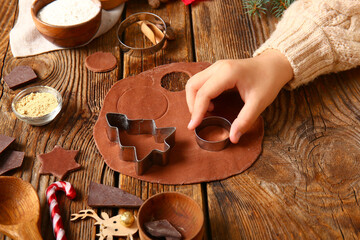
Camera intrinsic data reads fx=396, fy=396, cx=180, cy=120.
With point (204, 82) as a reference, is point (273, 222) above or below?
below

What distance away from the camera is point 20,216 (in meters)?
0.88

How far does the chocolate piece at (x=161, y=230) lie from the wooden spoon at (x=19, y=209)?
0.77 feet

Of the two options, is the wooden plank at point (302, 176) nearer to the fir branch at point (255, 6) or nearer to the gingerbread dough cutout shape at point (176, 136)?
the gingerbread dough cutout shape at point (176, 136)

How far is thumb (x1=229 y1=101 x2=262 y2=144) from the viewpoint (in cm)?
100

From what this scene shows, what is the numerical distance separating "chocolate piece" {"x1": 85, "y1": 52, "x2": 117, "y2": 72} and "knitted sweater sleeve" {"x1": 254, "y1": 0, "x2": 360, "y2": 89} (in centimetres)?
45

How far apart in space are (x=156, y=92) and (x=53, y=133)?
311 millimetres

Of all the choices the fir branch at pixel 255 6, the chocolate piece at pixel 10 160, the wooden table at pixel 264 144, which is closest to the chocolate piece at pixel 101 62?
the wooden table at pixel 264 144

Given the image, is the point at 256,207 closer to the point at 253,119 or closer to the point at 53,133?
the point at 253,119

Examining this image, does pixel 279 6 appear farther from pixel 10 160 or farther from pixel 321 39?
pixel 10 160

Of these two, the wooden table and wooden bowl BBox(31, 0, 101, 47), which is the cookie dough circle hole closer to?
the wooden table

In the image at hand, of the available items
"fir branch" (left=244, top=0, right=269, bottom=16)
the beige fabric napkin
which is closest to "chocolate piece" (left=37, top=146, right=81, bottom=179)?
the beige fabric napkin

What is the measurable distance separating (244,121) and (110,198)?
38 cm

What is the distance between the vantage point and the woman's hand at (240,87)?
1.01m

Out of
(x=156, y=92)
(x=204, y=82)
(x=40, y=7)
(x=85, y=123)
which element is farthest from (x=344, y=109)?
(x=40, y=7)
